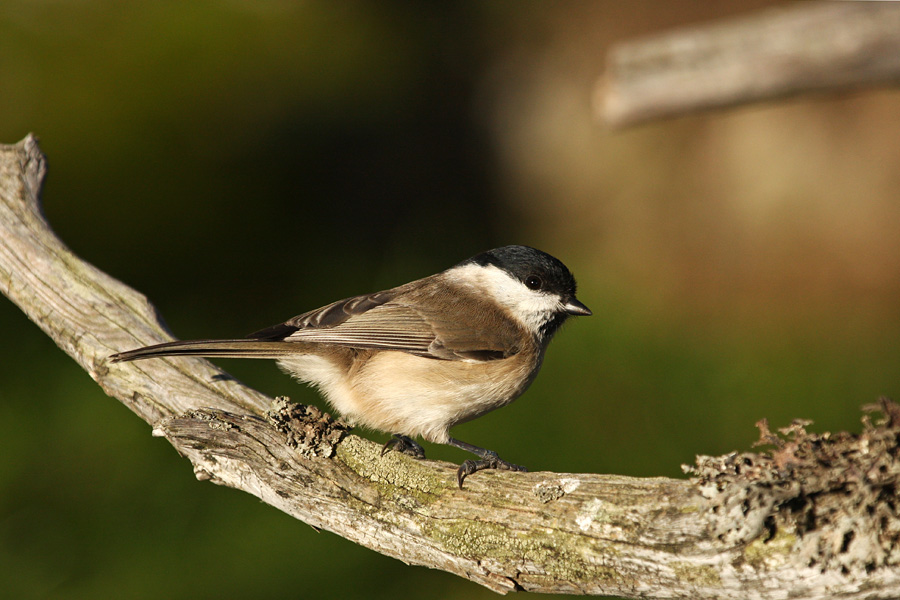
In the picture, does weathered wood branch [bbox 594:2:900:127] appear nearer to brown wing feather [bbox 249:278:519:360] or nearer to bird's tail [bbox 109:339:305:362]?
brown wing feather [bbox 249:278:519:360]

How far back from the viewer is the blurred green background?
4.77 metres

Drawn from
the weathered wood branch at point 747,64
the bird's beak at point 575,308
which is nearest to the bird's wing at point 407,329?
the bird's beak at point 575,308

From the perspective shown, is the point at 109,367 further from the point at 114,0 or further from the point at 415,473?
the point at 114,0

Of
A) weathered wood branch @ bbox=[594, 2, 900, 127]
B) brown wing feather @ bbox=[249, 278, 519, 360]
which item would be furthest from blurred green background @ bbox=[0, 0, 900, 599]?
weathered wood branch @ bbox=[594, 2, 900, 127]

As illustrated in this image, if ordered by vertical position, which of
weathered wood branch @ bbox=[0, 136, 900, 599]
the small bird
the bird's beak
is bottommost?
weathered wood branch @ bbox=[0, 136, 900, 599]

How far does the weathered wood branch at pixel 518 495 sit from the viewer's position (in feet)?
5.87

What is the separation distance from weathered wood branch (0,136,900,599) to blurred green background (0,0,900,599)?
6.49 ft

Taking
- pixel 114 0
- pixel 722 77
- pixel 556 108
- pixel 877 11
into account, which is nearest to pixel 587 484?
pixel 722 77

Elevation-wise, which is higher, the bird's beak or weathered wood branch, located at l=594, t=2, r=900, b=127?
weathered wood branch, located at l=594, t=2, r=900, b=127

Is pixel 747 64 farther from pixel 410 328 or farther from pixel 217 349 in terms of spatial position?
pixel 217 349

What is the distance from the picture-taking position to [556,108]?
9000mm

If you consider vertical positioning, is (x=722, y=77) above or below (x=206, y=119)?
above

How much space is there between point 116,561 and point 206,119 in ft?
11.4

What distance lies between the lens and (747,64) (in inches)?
174
